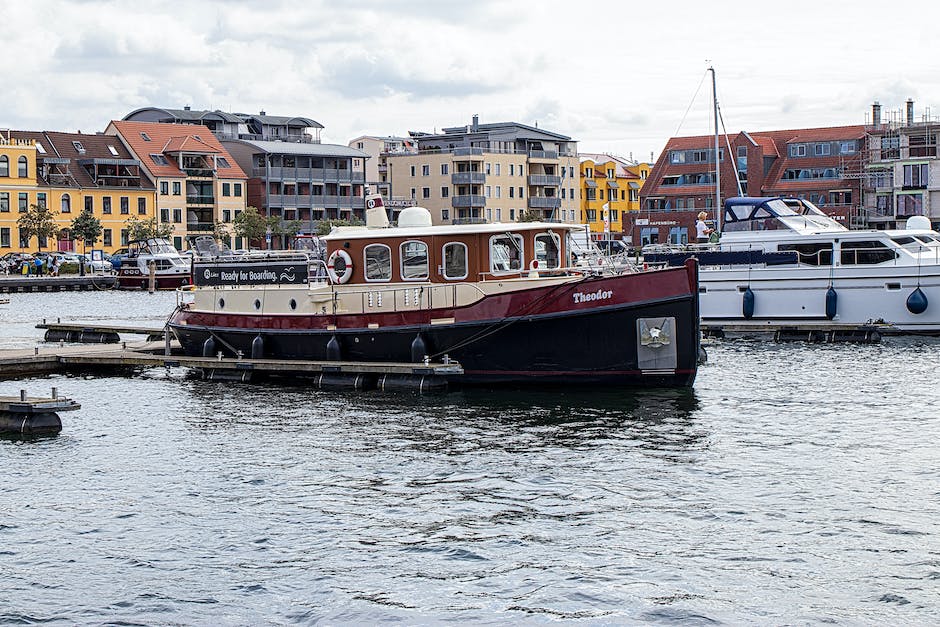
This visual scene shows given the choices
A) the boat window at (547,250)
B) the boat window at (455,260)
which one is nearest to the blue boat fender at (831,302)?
the boat window at (547,250)

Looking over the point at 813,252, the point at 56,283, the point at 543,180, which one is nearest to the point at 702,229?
the point at 813,252

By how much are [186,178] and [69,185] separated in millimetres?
10644

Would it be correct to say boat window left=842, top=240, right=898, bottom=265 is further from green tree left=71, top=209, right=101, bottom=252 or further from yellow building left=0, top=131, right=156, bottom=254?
yellow building left=0, top=131, right=156, bottom=254

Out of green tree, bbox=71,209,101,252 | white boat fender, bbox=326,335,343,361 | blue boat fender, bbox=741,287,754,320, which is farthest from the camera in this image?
green tree, bbox=71,209,101,252

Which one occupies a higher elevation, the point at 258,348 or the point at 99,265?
the point at 99,265

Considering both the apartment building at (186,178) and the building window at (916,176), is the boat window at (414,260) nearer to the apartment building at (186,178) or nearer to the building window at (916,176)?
the building window at (916,176)

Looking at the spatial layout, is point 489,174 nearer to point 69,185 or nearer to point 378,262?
point 69,185

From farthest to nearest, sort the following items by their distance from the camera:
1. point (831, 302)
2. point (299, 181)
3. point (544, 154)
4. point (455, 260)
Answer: point (544, 154) < point (299, 181) < point (831, 302) < point (455, 260)

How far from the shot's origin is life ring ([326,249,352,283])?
30.1m

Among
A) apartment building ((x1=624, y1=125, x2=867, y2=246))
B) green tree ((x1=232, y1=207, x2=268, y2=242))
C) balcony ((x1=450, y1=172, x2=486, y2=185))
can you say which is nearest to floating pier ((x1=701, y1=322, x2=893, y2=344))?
apartment building ((x1=624, y1=125, x2=867, y2=246))

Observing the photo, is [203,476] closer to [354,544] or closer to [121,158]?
[354,544]

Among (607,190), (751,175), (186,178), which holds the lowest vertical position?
(751,175)

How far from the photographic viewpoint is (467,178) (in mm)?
118062

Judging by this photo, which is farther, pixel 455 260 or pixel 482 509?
pixel 455 260
